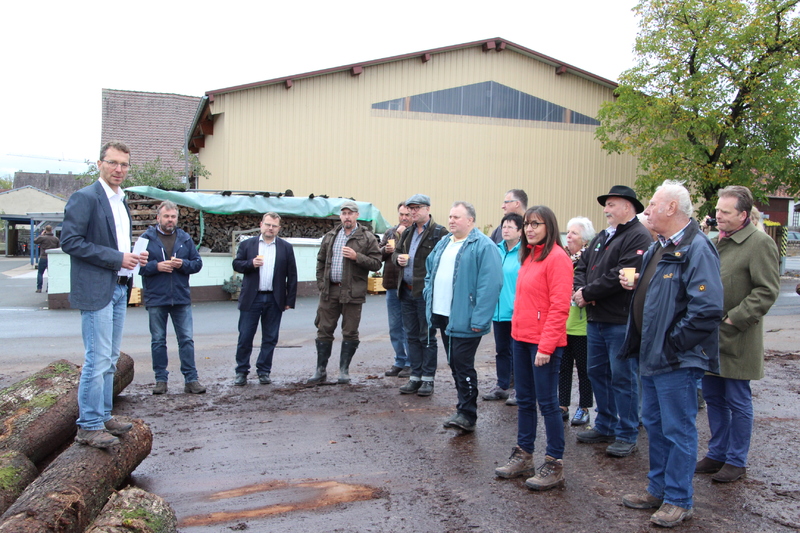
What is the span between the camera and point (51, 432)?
16.2 feet

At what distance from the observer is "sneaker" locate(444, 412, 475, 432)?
5375 millimetres

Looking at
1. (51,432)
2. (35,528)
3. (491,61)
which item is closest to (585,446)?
(35,528)

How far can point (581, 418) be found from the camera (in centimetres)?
572

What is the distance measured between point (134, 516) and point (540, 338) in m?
2.74

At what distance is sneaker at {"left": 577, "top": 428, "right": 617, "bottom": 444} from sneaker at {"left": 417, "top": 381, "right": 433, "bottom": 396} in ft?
6.18

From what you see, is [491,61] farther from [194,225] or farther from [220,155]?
[194,225]

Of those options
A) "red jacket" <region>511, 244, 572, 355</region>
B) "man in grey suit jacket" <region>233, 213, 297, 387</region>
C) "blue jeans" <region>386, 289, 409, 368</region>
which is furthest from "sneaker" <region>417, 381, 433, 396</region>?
"red jacket" <region>511, 244, 572, 355</region>

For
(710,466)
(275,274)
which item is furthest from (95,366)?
(710,466)

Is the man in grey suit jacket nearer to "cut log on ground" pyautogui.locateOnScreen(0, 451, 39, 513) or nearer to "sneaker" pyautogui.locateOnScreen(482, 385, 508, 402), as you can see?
"sneaker" pyautogui.locateOnScreen(482, 385, 508, 402)

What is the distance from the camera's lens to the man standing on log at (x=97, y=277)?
13.8 ft

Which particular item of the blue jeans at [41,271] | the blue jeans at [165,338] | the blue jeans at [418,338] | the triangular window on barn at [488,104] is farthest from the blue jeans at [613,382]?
the triangular window on barn at [488,104]

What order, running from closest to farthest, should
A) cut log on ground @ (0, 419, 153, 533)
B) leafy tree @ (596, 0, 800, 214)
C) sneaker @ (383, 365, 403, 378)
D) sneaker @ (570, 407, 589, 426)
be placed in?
cut log on ground @ (0, 419, 153, 533) < sneaker @ (570, 407, 589, 426) < sneaker @ (383, 365, 403, 378) < leafy tree @ (596, 0, 800, 214)

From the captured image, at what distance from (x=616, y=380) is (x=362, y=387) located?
3129mm

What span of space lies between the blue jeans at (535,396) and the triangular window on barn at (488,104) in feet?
61.2
